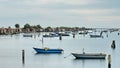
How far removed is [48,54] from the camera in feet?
258

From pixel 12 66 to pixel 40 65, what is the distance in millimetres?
4282

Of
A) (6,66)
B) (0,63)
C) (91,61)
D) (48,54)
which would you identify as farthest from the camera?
(48,54)

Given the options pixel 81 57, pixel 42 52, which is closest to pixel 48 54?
pixel 42 52

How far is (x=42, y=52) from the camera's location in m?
80.4

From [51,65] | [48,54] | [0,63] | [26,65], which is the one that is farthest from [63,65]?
[48,54]

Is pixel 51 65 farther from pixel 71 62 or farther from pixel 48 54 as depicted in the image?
pixel 48 54

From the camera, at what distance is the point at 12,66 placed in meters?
57.9

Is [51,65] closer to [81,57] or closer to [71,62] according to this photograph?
[71,62]

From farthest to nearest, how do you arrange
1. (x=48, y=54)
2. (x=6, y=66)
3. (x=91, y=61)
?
1. (x=48, y=54)
2. (x=91, y=61)
3. (x=6, y=66)

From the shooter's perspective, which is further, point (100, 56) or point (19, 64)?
point (100, 56)

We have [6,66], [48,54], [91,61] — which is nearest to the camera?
[6,66]

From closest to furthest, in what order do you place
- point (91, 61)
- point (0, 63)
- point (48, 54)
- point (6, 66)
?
1. point (6, 66)
2. point (0, 63)
3. point (91, 61)
4. point (48, 54)

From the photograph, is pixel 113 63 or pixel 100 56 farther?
pixel 100 56

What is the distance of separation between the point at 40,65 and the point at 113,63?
11.8 metres
